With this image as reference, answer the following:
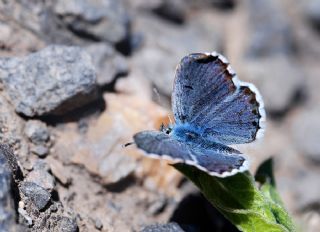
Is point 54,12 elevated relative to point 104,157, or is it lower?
elevated

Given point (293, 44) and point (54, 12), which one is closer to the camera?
point (54, 12)

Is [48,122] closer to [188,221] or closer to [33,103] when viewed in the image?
[33,103]

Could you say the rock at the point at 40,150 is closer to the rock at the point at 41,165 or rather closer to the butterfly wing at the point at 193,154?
the rock at the point at 41,165

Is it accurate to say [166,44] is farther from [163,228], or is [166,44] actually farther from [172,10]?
[163,228]

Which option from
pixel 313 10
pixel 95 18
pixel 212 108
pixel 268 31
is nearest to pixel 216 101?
pixel 212 108

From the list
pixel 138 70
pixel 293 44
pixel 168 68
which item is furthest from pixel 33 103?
pixel 293 44

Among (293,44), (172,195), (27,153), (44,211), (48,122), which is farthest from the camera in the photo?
(293,44)

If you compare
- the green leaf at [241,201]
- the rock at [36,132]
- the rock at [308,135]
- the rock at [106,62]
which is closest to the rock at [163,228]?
the green leaf at [241,201]
